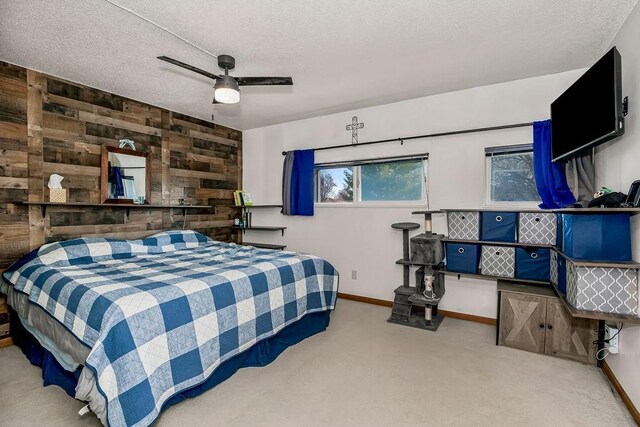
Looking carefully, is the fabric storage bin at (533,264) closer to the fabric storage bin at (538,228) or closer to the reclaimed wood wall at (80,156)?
the fabric storage bin at (538,228)

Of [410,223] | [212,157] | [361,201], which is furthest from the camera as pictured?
[212,157]

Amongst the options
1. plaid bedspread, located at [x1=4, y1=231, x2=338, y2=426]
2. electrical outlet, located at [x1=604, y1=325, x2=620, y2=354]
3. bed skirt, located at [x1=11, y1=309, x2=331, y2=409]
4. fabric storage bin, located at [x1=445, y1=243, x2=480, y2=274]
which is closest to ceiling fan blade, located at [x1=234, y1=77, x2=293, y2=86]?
plaid bedspread, located at [x1=4, y1=231, x2=338, y2=426]

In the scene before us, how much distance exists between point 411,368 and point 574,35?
2.84 metres

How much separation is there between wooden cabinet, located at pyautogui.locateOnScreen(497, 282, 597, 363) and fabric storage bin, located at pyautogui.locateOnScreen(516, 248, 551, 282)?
11cm

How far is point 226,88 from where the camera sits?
7.86ft

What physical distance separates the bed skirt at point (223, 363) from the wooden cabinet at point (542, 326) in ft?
5.52

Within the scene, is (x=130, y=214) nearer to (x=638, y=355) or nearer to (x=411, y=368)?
(x=411, y=368)

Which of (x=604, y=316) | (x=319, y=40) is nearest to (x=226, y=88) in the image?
(x=319, y=40)

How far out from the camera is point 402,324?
10.8 feet

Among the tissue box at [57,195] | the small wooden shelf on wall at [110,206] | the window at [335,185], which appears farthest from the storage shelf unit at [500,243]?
the tissue box at [57,195]

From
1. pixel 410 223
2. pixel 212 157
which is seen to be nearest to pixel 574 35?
pixel 410 223

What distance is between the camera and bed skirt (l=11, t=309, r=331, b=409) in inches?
80.0

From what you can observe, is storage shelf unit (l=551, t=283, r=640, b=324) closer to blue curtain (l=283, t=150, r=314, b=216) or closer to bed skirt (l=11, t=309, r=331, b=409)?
bed skirt (l=11, t=309, r=331, b=409)

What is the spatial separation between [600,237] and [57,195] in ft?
15.0
